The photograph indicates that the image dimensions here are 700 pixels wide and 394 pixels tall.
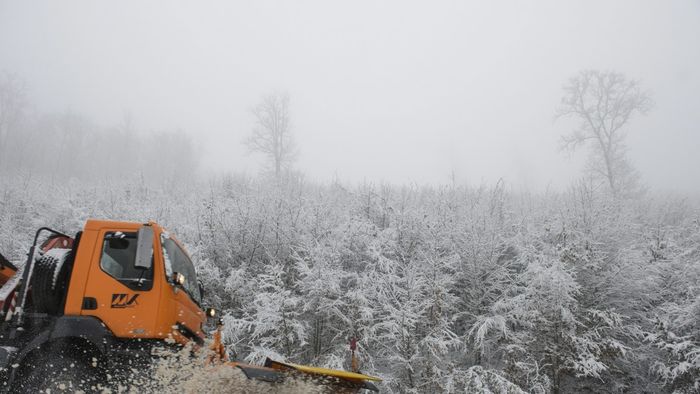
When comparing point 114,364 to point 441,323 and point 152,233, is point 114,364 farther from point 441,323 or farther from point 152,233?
point 441,323

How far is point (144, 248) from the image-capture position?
3943mm

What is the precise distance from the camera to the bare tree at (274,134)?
28.2 metres

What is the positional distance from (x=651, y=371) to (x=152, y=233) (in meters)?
7.58

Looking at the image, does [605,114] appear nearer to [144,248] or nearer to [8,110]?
[144,248]

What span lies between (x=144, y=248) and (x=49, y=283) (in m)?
1.23

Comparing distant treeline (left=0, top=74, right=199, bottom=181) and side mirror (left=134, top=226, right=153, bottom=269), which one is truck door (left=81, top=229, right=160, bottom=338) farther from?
distant treeline (left=0, top=74, right=199, bottom=181)

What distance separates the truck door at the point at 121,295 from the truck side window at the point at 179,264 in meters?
Result: 0.28

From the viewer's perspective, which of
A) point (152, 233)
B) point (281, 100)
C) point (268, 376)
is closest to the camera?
point (268, 376)

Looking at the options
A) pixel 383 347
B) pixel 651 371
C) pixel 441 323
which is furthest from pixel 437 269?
pixel 651 371

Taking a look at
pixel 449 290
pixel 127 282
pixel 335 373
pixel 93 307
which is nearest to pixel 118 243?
pixel 127 282

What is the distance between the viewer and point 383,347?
6.51m

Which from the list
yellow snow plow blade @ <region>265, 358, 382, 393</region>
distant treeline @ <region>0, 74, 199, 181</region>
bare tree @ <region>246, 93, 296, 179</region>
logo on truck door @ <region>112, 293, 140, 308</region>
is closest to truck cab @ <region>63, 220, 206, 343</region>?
logo on truck door @ <region>112, 293, 140, 308</region>

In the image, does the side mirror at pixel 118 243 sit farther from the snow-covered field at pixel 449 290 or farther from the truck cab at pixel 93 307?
the snow-covered field at pixel 449 290

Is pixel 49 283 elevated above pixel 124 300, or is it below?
above
